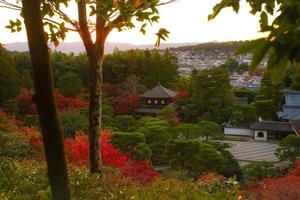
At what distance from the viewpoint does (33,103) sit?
27.8 m

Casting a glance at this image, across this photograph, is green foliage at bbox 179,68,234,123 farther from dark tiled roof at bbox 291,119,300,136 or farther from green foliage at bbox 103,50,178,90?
green foliage at bbox 103,50,178,90

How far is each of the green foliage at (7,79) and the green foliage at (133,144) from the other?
11.6 metres

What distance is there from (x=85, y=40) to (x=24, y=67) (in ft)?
114

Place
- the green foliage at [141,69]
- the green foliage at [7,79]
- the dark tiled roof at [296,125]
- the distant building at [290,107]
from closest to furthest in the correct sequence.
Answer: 1. the dark tiled roof at [296,125]
2. the green foliage at [7,79]
3. the distant building at [290,107]
4. the green foliage at [141,69]

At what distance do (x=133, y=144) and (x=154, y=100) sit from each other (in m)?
15.0

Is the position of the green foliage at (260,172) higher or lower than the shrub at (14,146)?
lower

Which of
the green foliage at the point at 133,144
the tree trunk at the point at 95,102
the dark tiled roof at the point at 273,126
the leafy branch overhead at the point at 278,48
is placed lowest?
the dark tiled roof at the point at 273,126

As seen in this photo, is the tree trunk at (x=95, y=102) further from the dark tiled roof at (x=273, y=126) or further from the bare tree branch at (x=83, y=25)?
the dark tiled roof at (x=273, y=126)

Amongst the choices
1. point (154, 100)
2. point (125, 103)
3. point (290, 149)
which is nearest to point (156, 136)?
point (290, 149)

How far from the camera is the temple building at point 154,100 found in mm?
32844

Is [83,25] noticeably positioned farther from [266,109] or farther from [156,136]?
[266,109]

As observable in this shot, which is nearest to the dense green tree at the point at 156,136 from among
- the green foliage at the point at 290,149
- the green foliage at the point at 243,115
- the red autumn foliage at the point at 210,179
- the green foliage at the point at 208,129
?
the green foliage at the point at 208,129

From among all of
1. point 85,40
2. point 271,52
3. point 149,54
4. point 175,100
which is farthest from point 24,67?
point 271,52

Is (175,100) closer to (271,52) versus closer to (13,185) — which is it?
(13,185)
